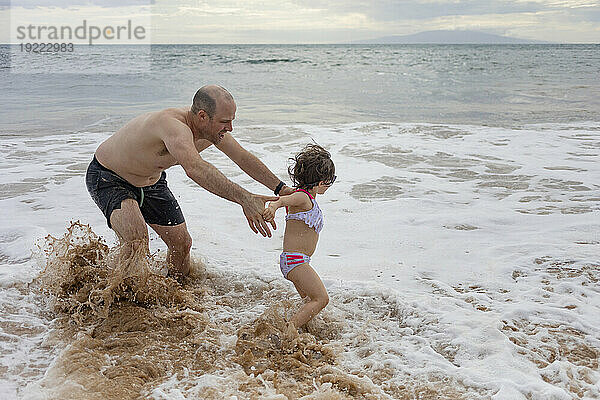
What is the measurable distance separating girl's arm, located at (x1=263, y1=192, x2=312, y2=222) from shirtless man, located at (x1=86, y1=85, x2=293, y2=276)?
46 millimetres

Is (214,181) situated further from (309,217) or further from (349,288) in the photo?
(349,288)

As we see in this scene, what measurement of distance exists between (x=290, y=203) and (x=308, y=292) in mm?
599

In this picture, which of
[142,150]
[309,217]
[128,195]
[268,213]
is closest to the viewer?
[268,213]

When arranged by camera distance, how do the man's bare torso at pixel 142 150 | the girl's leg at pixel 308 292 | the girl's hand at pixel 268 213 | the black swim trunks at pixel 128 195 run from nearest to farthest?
the girl's hand at pixel 268 213 < the girl's leg at pixel 308 292 < the man's bare torso at pixel 142 150 < the black swim trunks at pixel 128 195

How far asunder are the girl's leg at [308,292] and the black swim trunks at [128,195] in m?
1.31

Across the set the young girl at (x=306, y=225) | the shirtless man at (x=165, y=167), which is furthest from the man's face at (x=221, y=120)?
the young girl at (x=306, y=225)

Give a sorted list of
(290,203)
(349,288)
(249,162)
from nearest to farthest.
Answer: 1. (290,203)
2. (249,162)
3. (349,288)

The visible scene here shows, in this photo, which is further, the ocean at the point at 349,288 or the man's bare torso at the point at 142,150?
the man's bare torso at the point at 142,150

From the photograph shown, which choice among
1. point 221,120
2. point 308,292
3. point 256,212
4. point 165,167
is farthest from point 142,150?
point 308,292

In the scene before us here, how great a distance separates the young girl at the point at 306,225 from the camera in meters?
3.63

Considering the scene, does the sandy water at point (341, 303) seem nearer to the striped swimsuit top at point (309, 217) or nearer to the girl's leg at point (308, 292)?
the girl's leg at point (308, 292)

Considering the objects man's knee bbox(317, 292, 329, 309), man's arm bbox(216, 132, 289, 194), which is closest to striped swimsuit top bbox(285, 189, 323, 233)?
man's knee bbox(317, 292, 329, 309)

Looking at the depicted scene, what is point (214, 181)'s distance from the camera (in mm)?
3447

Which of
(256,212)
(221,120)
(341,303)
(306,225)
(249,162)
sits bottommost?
(341,303)
